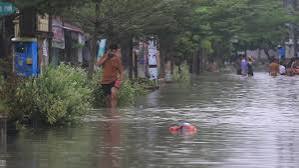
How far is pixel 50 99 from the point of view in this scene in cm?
1359

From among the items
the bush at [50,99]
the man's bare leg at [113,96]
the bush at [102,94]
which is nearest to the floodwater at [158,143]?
the bush at [50,99]

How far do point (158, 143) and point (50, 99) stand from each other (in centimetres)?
261

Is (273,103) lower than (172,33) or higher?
lower

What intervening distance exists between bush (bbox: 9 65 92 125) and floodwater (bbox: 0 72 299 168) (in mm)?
303

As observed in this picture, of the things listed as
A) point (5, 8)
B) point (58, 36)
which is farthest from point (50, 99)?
point (58, 36)

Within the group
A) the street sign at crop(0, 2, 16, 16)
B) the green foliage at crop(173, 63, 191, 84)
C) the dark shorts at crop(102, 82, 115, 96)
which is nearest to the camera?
the street sign at crop(0, 2, 16, 16)

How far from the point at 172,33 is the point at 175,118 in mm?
17593

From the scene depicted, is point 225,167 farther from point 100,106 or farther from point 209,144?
point 100,106

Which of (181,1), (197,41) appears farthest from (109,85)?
(197,41)

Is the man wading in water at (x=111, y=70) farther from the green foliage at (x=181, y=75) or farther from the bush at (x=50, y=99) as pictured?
the green foliage at (x=181, y=75)

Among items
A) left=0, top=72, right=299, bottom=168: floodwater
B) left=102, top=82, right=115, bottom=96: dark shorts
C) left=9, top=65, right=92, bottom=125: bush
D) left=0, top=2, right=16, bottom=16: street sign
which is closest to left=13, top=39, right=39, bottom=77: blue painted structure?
left=9, top=65, right=92, bottom=125: bush

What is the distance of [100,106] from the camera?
755 inches

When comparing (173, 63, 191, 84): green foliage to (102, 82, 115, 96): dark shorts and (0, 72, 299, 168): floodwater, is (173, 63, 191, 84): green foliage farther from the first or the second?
(0, 72, 299, 168): floodwater

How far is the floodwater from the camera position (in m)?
9.96
